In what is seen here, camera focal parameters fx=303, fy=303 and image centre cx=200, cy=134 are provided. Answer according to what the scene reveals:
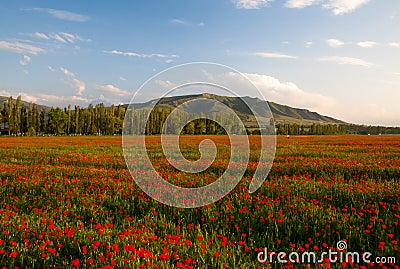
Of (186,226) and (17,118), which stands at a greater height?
(17,118)

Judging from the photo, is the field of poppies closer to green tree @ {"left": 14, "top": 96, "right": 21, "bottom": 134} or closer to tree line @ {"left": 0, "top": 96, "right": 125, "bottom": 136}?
tree line @ {"left": 0, "top": 96, "right": 125, "bottom": 136}

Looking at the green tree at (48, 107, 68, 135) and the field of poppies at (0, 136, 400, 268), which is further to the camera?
the green tree at (48, 107, 68, 135)

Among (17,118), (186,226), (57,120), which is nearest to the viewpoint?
(186,226)

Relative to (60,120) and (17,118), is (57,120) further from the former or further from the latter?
(17,118)

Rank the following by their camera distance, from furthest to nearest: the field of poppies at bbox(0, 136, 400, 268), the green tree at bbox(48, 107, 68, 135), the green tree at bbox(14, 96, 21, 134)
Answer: the green tree at bbox(48, 107, 68, 135), the green tree at bbox(14, 96, 21, 134), the field of poppies at bbox(0, 136, 400, 268)

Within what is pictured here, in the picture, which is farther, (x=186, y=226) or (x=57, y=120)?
(x=57, y=120)

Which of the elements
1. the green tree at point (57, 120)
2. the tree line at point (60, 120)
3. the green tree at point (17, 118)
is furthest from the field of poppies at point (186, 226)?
the green tree at point (17, 118)

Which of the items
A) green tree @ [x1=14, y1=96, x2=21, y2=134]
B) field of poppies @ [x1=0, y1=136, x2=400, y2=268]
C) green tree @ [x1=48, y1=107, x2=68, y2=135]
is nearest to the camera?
field of poppies @ [x1=0, y1=136, x2=400, y2=268]

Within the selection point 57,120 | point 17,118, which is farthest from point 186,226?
point 17,118

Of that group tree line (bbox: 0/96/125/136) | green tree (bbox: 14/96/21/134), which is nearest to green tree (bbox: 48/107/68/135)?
tree line (bbox: 0/96/125/136)

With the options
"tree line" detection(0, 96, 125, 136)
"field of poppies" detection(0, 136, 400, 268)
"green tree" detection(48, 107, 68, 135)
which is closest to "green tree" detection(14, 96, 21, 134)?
"tree line" detection(0, 96, 125, 136)

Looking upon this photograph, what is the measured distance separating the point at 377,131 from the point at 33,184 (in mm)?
225086

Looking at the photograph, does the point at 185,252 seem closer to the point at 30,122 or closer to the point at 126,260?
the point at 126,260

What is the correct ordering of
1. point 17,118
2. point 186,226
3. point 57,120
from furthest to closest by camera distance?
point 57,120 < point 17,118 < point 186,226
